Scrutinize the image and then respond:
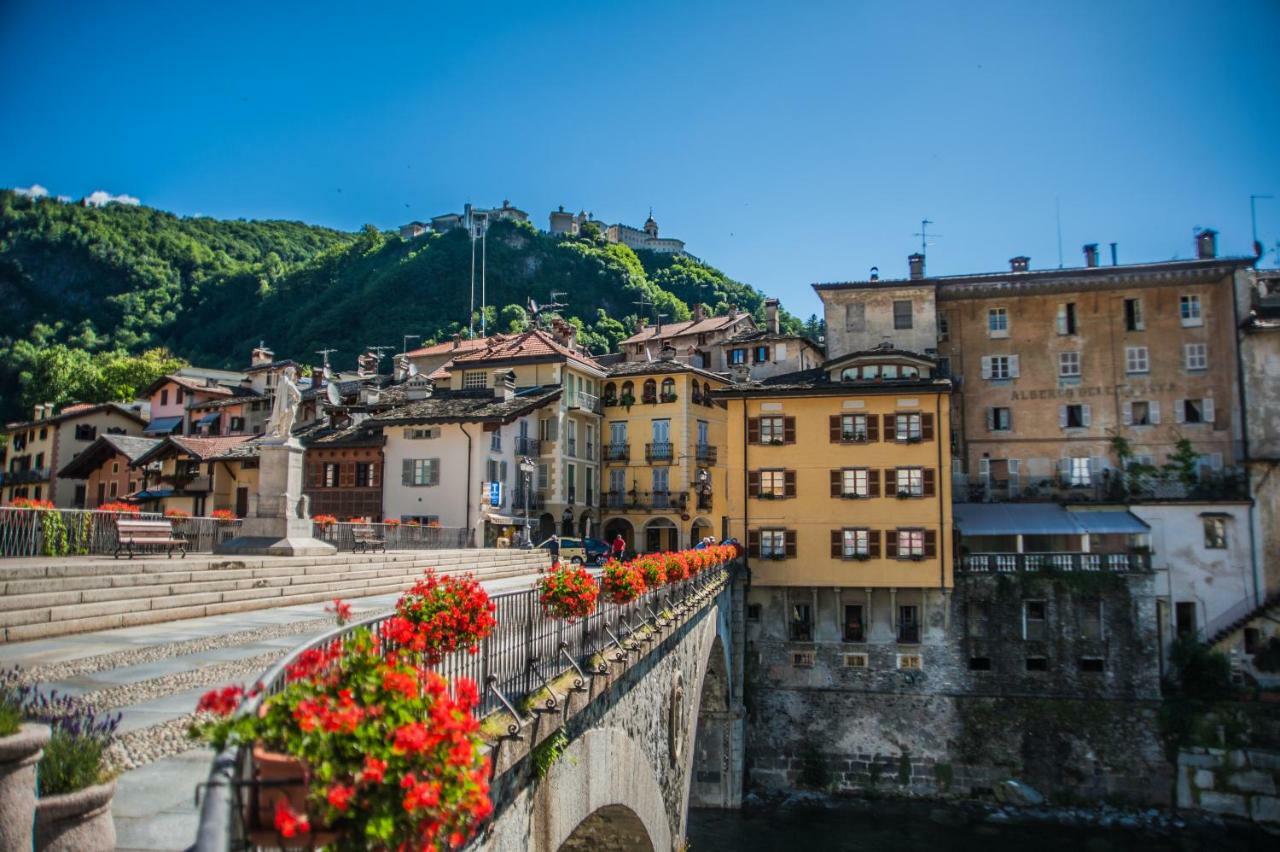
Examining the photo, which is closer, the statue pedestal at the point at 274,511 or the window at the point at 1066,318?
the statue pedestal at the point at 274,511

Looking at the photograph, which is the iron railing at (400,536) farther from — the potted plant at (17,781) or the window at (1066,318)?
the window at (1066,318)

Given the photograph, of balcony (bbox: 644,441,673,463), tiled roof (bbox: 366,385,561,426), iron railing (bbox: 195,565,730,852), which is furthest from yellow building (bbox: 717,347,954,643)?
iron railing (bbox: 195,565,730,852)

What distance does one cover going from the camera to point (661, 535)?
56781 mm

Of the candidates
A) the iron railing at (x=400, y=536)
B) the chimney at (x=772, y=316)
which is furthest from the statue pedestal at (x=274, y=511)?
the chimney at (x=772, y=316)

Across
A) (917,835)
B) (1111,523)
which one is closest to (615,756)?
(917,835)

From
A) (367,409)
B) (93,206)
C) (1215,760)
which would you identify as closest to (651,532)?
(367,409)

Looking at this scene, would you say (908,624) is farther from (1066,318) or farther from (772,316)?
(772,316)

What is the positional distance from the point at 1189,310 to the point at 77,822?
49.9 metres

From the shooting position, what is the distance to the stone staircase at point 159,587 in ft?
40.0

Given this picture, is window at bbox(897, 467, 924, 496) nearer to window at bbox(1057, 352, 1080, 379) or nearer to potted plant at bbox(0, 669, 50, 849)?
window at bbox(1057, 352, 1080, 379)

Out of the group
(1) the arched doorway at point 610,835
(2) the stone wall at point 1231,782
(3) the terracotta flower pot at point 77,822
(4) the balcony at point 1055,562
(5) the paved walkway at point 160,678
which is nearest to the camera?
(3) the terracotta flower pot at point 77,822

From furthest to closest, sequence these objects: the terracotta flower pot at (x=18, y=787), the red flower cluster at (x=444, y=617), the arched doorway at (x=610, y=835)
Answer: the arched doorway at (x=610, y=835), the red flower cluster at (x=444, y=617), the terracotta flower pot at (x=18, y=787)

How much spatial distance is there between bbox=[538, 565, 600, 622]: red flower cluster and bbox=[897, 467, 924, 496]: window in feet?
96.7

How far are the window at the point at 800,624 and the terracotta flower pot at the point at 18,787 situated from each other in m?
37.4
